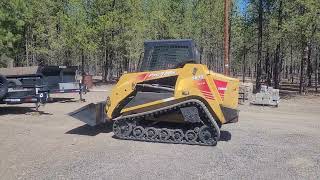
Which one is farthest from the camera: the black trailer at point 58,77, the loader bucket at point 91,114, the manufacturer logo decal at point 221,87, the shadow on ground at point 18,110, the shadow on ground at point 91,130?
the black trailer at point 58,77

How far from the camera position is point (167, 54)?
12570 millimetres

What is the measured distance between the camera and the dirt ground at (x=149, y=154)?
8.58 m

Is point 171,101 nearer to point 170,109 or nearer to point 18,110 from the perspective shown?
point 170,109

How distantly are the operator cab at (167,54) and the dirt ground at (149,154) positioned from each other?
228 cm

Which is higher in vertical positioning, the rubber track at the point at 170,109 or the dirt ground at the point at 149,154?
the rubber track at the point at 170,109

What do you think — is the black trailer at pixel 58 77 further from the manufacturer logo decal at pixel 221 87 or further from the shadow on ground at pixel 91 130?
the manufacturer logo decal at pixel 221 87

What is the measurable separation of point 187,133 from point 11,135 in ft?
16.4

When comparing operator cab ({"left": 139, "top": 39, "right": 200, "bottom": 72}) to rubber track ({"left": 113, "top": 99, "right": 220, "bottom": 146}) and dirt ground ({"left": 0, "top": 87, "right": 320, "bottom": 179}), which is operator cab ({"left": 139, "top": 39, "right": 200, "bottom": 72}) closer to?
rubber track ({"left": 113, "top": 99, "right": 220, "bottom": 146})

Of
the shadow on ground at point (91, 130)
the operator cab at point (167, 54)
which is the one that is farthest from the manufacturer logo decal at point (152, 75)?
the shadow on ground at point (91, 130)

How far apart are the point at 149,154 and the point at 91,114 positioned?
10.7ft

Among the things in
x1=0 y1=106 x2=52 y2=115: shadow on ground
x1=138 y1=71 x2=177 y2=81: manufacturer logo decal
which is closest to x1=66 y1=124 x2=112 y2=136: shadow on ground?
x1=138 y1=71 x2=177 y2=81: manufacturer logo decal

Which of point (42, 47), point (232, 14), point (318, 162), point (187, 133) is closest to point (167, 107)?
point (187, 133)

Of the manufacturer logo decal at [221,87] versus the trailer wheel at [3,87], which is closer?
the manufacturer logo decal at [221,87]

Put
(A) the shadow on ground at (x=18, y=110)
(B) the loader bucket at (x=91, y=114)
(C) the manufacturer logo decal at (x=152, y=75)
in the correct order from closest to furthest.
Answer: (C) the manufacturer logo decal at (x=152, y=75), (B) the loader bucket at (x=91, y=114), (A) the shadow on ground at (x=18, y=110)
